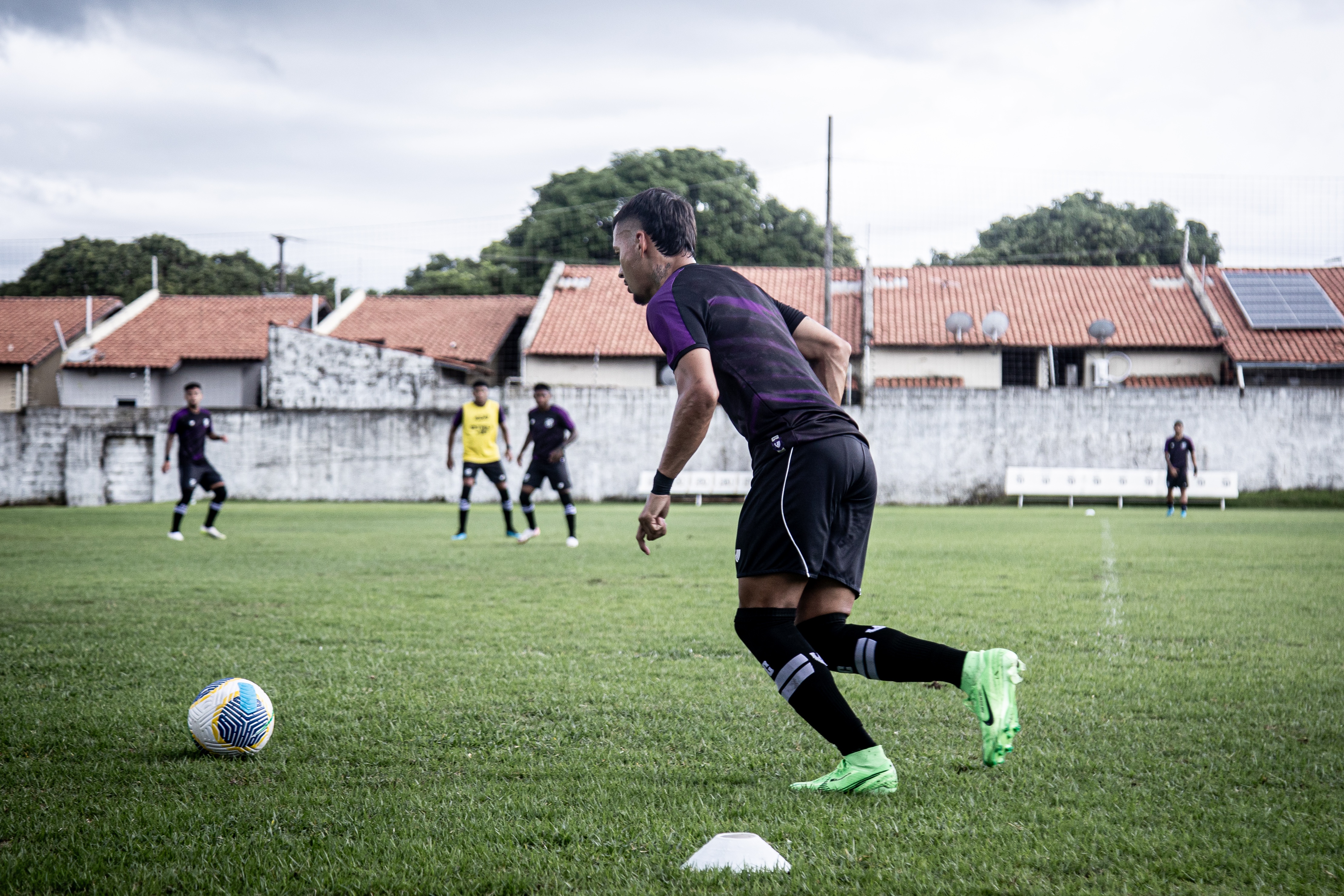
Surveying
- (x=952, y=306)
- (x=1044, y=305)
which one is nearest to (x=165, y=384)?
(x=952, y=306)

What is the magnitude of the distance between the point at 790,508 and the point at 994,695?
822 mm

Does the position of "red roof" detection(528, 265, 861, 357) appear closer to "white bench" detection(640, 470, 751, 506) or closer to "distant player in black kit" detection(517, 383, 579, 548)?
"white bench" detection(640, 470, 751, 506)

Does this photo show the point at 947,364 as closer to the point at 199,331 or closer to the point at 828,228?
the point at 828,228

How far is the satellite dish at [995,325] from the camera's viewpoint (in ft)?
99.0

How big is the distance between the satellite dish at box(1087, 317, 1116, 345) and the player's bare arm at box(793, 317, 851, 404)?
2850 cm

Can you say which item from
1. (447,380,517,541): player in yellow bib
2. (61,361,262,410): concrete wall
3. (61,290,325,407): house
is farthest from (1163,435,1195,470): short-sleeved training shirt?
(61,361,262,410): concrete wall

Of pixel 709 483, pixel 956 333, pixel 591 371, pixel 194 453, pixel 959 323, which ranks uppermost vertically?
pixel 959 323

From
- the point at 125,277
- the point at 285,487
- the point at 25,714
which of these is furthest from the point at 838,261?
the point at 25,714

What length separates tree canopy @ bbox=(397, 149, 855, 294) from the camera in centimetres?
4131

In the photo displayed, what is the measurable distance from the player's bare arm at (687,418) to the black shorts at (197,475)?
41.8 ft

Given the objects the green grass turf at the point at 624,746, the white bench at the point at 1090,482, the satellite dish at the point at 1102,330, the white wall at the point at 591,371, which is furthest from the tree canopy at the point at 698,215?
the green grass turf at the point at 624,746

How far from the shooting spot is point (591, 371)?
3262cm

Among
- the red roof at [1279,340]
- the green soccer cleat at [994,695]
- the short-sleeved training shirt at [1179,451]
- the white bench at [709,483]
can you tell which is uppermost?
the red roof at [1279,340]

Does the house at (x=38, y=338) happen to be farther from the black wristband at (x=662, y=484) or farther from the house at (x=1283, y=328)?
the black wristband at (x=662, y=484)
